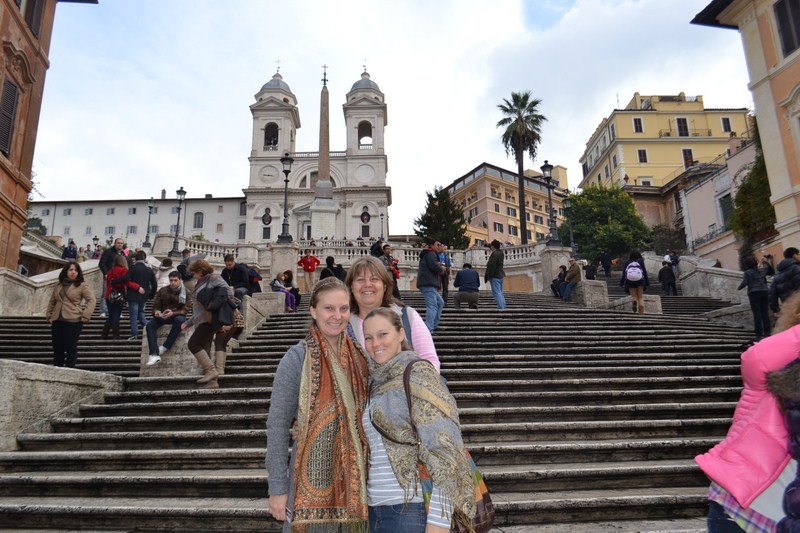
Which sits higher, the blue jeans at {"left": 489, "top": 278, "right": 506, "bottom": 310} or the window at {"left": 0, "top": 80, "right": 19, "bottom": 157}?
the window at {"left": 0, "top": 80, "right": 19, "bottom": 157}

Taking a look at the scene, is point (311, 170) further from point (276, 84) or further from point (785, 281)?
point (785, 281)

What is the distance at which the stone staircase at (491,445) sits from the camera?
4.12m

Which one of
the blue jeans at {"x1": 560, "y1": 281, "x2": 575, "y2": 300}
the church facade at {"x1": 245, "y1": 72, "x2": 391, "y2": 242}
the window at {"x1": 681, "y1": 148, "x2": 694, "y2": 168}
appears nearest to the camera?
the blue jeans at {"x1": 560, "y1": 281, "x2": 575, "y2": 300}

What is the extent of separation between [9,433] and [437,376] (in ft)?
18.0

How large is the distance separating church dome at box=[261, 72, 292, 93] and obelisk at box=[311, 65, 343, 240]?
9.14 m

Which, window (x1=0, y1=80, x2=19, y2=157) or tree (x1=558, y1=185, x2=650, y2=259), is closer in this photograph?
window (x1=0, y1=80, x2=19, y2=157)

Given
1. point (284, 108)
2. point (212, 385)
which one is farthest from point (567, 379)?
point (284, 108)

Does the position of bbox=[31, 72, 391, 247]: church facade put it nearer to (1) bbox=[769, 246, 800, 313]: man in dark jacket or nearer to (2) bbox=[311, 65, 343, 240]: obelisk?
(2) bbox=[311, 65, 343, 240]: obelisk

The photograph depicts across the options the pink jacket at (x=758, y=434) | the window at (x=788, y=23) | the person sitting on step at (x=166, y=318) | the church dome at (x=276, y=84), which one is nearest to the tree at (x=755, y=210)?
the window at (x=788, y=23)

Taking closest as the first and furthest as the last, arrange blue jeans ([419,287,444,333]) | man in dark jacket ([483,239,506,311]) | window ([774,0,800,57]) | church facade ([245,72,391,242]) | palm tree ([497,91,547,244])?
blue jeans ([419,287,444,333]) < man in dark jacket ([483,239,506,311]) < window ([774,0,800,57]) < palm tree ([497,91,547,244]) < church facade ([245,72,391,242])

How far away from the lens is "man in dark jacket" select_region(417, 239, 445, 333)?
31.7 ft

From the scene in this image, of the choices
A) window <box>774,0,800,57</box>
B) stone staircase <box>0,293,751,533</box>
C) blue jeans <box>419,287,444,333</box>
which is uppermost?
window <box>774,0,800,57</box>

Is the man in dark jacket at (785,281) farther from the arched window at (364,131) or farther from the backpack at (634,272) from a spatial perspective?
the arched window at (364,131)

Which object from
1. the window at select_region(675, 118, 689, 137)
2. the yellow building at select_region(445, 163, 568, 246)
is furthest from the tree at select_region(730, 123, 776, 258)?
the yellow building at select_region(445, 163, 568, 246)
